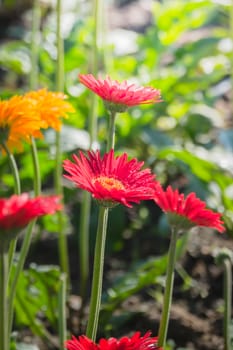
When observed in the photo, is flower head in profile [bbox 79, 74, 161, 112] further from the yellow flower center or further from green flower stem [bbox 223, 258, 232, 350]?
green flower stem [bbox 223, 258, 232, 350]

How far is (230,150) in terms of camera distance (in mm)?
1744

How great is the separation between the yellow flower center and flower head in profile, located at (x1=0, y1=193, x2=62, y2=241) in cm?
12

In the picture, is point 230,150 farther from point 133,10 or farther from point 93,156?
point 133,10

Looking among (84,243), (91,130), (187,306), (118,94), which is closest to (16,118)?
(118,94)

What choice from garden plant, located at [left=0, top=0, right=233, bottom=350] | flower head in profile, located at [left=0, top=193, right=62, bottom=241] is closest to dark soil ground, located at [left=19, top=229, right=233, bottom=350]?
garden plant, located at [left=0, top=0, right=233, bottom=350]

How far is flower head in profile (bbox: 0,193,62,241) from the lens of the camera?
2.12 ft

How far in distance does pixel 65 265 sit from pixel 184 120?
2.05 ft

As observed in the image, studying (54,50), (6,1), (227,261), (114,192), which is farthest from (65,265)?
(6,1)

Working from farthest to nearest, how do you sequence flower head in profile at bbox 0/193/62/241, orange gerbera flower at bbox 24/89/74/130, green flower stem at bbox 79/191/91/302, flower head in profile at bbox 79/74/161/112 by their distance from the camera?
green flower stem at bbox 79/191/91/302 → orange gerbera flower at bbox 24/89/74/130 → flower head in profile at bbox 79/74/161/112 → flower head in profile at bbox 0/193/62/241

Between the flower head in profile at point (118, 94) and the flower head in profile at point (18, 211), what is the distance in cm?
24

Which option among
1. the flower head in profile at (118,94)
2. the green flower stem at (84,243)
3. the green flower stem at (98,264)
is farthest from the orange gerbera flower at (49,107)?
the green flower stem at (84,243)

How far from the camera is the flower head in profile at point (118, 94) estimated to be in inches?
34.4

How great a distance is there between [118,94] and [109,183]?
0.12 meters

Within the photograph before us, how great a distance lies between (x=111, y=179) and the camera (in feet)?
2.68
